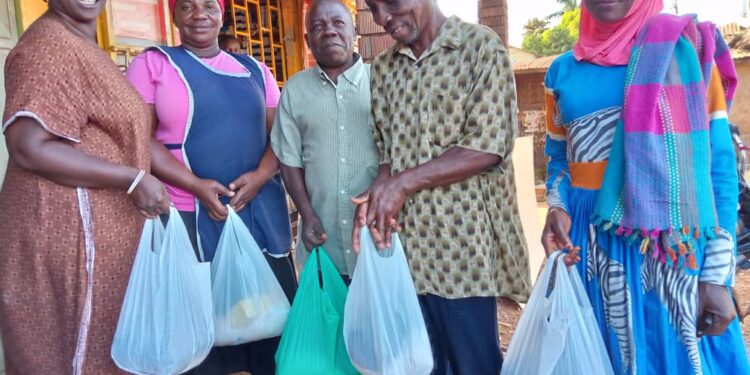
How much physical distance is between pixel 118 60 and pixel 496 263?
3.38 metres

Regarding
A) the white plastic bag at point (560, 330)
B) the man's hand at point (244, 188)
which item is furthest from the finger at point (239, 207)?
the white plastic bag at point (560, 330)

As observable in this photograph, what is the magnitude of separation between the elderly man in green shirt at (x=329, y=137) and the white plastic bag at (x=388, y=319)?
0.36 meters

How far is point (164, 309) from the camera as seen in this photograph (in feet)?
6.17

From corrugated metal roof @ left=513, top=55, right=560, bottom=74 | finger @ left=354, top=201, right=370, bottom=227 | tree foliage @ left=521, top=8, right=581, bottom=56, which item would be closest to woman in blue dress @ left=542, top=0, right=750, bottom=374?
finger @ left=354, top=201, right=370, bottom=227

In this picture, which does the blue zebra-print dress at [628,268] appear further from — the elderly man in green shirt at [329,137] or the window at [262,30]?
the window at [262,30]

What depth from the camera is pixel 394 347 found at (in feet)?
5.82

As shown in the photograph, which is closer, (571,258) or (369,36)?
(571,258)

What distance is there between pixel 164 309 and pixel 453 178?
3.27 feet

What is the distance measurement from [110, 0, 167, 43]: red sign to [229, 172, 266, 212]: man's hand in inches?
100

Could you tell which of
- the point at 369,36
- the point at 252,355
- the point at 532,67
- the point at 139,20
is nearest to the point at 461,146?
the point at 252,355

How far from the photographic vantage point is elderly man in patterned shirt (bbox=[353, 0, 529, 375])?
5.65 feet

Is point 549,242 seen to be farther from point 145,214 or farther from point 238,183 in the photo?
point 145,214

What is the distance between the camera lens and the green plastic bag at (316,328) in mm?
1994

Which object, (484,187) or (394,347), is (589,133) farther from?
(394,347)
